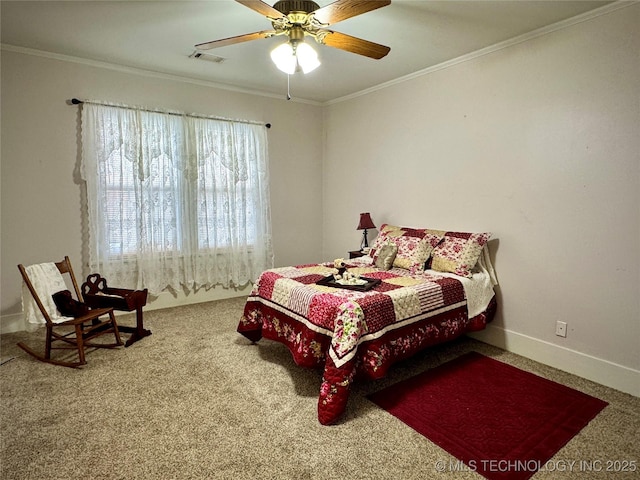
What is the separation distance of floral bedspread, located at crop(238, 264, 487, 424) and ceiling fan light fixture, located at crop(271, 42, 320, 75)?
4.87ft

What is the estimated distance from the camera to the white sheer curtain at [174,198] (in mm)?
3719

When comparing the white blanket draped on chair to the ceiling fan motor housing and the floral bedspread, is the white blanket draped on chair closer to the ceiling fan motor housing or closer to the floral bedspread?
the floral bedspread

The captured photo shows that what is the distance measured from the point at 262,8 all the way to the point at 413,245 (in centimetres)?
229

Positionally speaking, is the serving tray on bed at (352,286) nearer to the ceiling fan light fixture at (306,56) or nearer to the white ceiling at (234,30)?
the ceiling fan light fixture at (306,56)

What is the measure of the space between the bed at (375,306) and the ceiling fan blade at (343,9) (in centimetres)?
164

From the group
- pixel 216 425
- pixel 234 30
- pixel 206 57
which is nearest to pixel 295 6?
pixel 234 30

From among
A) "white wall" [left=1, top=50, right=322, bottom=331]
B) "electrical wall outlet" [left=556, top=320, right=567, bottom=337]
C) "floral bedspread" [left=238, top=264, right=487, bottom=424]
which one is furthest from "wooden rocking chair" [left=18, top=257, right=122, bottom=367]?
"electrical wall outlet" [left=556, top=320, right=567, bottom=337]

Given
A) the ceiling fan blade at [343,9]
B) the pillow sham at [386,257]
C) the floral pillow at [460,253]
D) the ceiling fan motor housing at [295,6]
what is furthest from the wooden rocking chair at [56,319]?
the floral pillow at [460,253]

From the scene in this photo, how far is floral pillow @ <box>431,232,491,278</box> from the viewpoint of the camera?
10.2ft

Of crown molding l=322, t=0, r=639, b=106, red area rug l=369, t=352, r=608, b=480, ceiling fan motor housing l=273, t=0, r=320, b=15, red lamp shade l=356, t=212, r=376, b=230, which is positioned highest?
crown molding l=322, t=0, r=639, b=106

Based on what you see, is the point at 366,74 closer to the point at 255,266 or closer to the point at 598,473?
the point at 255,266

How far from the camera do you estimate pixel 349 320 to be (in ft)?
7.33

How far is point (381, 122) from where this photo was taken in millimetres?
4355

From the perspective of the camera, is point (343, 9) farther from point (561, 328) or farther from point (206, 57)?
point (561, 328)
